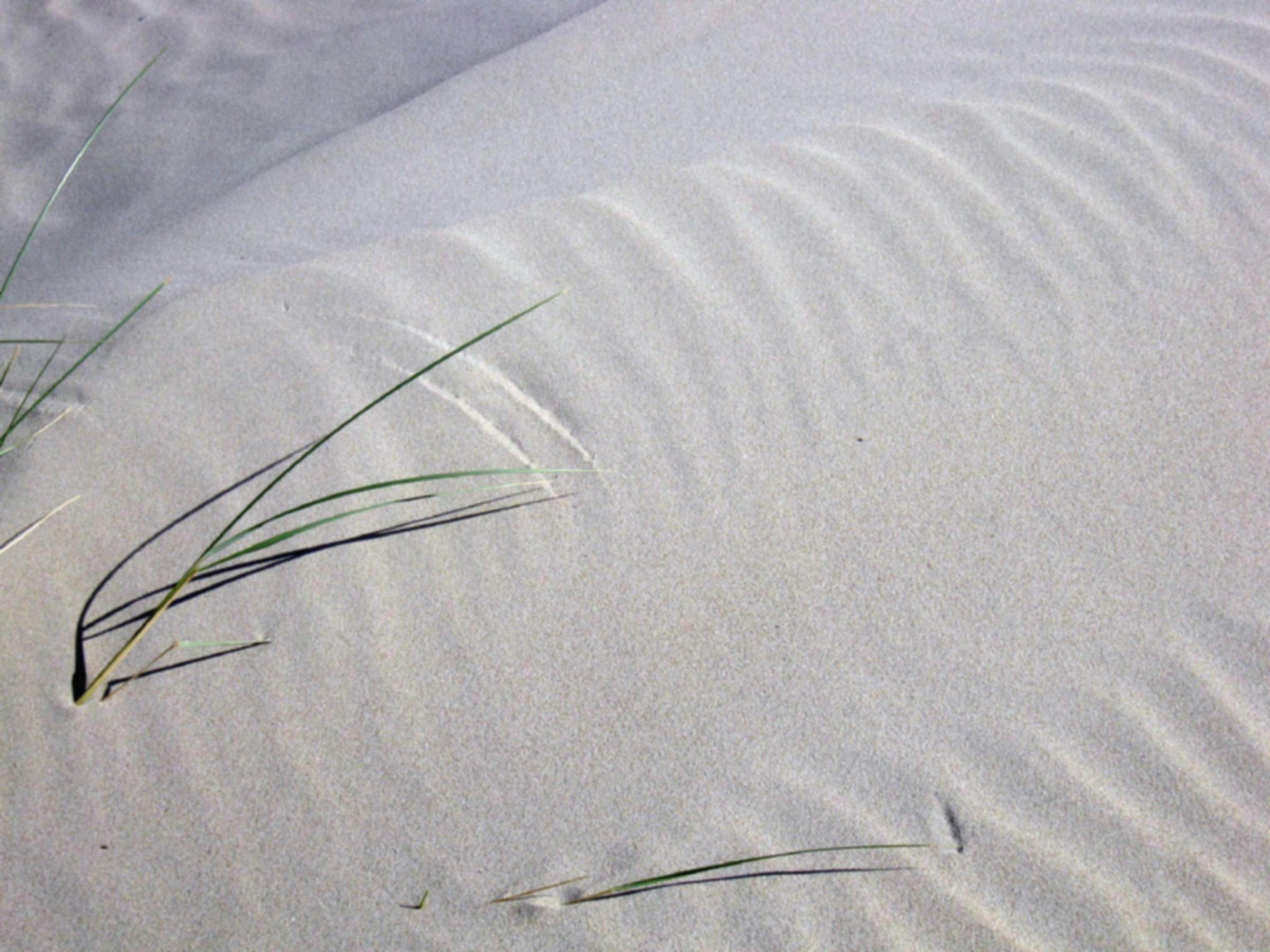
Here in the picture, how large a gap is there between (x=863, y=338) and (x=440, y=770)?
1.11 metres


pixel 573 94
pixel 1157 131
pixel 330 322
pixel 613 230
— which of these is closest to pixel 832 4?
pixel 573 94

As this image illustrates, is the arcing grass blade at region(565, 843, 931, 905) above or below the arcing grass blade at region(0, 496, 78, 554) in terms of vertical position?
below

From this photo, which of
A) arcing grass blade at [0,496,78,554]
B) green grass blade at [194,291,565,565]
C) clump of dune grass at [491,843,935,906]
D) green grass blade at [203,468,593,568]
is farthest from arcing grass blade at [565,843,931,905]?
arcing grass blade at [0,496,78,554]

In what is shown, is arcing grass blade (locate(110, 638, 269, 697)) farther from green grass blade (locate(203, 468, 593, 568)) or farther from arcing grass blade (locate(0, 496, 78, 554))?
arcing grass blade (locate(0, 496, 78, 554))

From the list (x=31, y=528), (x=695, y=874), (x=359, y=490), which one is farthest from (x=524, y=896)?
(x=31, y=528)

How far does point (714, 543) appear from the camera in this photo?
1.63 meters

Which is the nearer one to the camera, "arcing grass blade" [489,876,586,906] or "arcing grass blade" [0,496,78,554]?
"arcing grass blade" [489,876,586,906]

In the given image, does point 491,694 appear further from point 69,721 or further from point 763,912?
point 69,721

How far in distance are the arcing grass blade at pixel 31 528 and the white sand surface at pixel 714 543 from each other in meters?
0.02

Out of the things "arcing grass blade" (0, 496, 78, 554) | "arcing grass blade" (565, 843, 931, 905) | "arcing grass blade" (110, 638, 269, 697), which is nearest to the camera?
"arcing grass blade" (565, 843, 931, 905)

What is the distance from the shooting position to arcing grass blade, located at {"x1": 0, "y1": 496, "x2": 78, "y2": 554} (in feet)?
5.24

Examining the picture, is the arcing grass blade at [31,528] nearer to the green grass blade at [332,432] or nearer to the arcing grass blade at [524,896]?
the green grass blade at [332,432]

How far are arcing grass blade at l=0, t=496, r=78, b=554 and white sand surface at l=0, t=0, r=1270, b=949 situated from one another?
0.02 metres

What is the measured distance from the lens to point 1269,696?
57.5 inches
